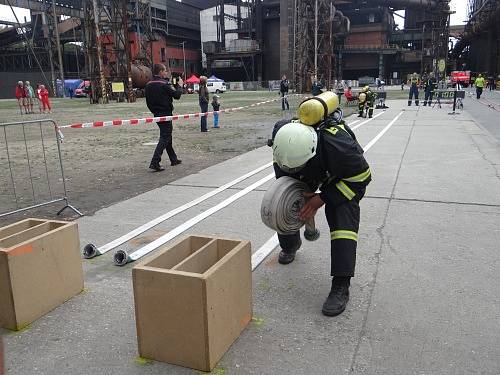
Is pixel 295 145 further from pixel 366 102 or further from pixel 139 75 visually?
pixel 139 75

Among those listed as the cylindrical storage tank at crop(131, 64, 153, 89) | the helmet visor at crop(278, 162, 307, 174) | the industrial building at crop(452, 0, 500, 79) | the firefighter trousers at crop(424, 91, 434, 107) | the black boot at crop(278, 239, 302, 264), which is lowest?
the black boot at crop(278, 239, 302, 264)

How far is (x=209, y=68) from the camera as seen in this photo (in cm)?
8038

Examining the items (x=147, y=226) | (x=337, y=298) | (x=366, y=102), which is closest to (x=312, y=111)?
(x=337, y=298)

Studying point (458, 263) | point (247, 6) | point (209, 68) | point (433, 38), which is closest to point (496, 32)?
point (433, 38)

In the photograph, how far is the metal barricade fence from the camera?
20.8 feet

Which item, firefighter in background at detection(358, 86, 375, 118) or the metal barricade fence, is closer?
the metal barricade fence

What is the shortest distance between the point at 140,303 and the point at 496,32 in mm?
64036

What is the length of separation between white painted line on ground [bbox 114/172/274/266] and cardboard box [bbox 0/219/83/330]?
0.59 meters

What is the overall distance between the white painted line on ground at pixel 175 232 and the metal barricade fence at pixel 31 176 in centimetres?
157

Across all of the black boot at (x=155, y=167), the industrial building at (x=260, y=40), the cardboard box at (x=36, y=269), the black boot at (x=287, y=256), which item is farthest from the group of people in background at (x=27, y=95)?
the black boot at (x=287, y=256)

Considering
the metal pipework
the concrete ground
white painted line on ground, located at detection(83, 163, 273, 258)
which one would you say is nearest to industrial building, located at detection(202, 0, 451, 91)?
the metal pipework

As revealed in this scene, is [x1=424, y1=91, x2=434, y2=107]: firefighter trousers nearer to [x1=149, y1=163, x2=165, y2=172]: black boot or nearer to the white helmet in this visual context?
[x1=149, y1=163, x2=165, y2=172]: black boot

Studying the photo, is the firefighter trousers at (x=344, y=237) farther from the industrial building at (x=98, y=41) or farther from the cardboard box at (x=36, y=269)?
the industrial building at (x=98, y=41)

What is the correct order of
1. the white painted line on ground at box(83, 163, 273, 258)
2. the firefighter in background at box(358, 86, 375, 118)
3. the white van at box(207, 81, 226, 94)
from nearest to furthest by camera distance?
the white painted line on ground at box(83, 163, 273, 258)
the firefighter in background at box(358, 86, 375, 118)
the white van at box(207, 81, 226, 94)
